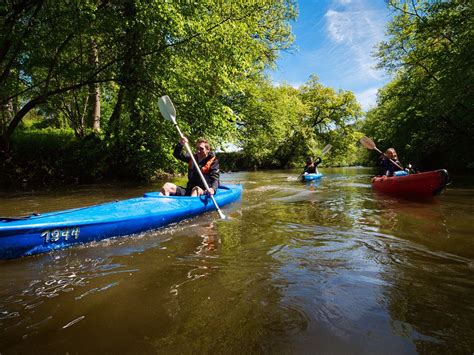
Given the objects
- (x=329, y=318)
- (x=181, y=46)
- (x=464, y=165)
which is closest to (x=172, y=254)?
(x=329, y=318)

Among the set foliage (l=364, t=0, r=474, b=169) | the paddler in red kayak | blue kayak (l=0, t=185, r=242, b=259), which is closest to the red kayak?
the paddler in red kayak

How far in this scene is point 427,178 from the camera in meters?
6.91

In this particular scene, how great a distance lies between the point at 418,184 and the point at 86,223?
6916 mm

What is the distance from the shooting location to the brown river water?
1.77 metres

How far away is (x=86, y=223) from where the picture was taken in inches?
143

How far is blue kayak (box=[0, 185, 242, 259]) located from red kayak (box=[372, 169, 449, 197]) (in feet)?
17.0

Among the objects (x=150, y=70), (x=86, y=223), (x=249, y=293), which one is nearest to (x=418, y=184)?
(x=249, y=293)

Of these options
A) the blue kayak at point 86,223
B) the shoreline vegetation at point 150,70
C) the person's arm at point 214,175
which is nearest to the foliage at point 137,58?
the shoreline vegetation at point 150,70

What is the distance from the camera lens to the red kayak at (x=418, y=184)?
6.79 metres

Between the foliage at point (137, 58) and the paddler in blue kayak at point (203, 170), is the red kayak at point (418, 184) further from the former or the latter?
the foliage at point (137, 58)

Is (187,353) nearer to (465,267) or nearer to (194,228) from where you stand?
(465,267)

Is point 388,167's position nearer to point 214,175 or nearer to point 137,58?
point 214,175

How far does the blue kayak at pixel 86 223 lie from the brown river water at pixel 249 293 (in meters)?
0.12

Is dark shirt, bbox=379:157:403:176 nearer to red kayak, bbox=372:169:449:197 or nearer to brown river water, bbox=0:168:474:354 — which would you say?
red kayak, bbox=372:169:449:197
